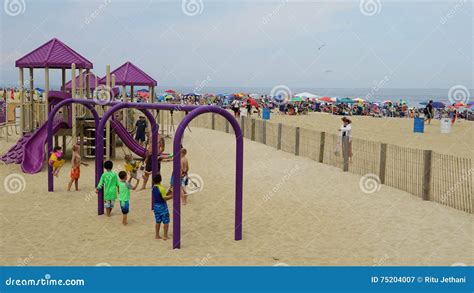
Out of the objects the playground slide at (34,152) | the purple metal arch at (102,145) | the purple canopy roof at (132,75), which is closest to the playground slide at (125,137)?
the playground slide at (34,152)

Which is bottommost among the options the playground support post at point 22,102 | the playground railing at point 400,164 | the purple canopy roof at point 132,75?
the playground railing at point 400,164

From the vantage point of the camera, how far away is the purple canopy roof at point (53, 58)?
17.7 m

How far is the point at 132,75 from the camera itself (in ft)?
82.3

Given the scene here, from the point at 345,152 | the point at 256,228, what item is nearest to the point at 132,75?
the point at 345,152

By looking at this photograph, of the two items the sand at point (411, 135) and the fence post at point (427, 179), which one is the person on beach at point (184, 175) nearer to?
the fence post at point (427, 179)

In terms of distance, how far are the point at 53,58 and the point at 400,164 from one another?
12.3 m

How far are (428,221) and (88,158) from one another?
40.9 ft

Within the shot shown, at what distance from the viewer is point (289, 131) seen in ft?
69.4

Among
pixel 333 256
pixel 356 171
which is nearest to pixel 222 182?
pixel 356 171

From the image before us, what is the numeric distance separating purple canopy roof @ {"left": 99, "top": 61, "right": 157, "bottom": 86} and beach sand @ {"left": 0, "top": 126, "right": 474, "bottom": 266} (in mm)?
10830

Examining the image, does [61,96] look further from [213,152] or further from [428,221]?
[428,221]

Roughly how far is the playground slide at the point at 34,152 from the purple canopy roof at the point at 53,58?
2703mm

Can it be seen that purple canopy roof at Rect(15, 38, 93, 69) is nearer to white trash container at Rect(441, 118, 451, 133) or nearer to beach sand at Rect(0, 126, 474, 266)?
beach sand at Rect(0, 126, 474, 266)

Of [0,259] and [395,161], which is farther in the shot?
[395,161]
